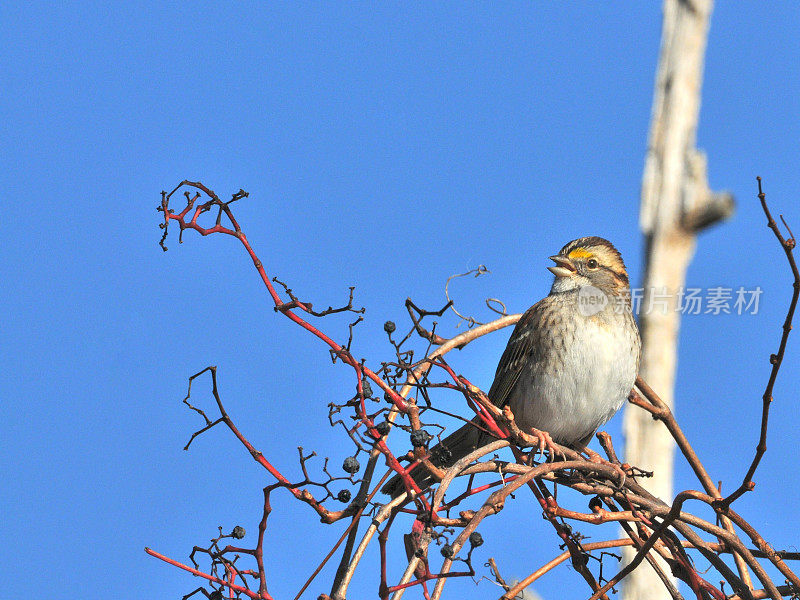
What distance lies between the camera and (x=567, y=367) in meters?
4.34

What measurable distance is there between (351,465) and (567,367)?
84.9 inches

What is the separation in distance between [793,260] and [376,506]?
1.37 metres

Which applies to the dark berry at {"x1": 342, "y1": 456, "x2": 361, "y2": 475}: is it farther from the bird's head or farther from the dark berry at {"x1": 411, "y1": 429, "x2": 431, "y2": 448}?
the bird's head

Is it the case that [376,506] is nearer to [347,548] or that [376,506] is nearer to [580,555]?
[347,548]

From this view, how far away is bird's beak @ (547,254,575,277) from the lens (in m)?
4.79

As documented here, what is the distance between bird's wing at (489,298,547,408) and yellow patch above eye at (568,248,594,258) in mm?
411

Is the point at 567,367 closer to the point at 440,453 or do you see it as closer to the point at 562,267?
the point at 562,267

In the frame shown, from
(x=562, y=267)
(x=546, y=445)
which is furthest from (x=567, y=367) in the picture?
(x=546, y=445)

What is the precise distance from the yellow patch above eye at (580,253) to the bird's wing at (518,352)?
1.35 ft

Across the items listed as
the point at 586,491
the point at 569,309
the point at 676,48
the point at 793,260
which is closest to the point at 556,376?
the point at 569,309

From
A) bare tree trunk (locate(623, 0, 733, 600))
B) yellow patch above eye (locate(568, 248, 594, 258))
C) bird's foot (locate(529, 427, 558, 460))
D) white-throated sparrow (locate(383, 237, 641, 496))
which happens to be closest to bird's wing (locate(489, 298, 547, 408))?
white-throated sparrow (locate(383, 237, 641, 496))

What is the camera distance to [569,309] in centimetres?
449

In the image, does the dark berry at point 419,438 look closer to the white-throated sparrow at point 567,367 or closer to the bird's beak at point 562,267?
the white-throated sparrow at point 567,367

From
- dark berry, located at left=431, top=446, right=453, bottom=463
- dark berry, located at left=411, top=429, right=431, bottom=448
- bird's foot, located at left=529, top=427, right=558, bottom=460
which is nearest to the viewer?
dark berry, located at left=411, top=429, right=431, bottom=448
